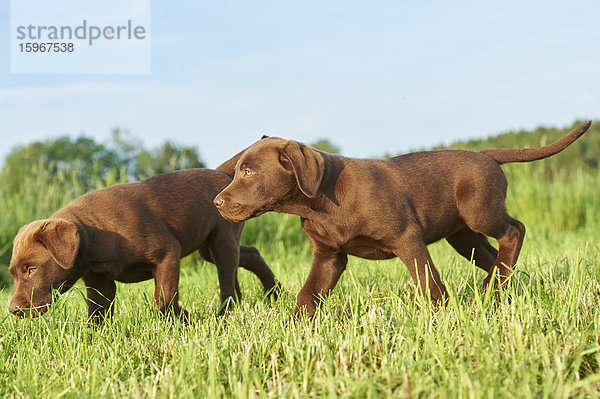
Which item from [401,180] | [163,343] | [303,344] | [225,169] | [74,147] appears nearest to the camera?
[303,344]

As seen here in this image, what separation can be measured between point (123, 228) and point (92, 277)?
673 millimetres

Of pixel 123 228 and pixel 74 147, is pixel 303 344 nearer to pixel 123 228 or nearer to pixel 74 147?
pixel 123 228

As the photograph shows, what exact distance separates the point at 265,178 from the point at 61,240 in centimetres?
175

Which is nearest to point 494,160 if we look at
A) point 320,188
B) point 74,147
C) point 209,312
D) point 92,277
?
point 320,188

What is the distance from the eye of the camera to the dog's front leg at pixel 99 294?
5301 mm

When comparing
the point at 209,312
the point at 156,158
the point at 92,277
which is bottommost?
the point at 156,158

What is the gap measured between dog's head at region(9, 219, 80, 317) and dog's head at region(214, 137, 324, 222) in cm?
137

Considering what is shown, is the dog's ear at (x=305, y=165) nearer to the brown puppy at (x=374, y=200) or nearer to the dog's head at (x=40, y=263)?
the brown puppy at (x=374, y=200)

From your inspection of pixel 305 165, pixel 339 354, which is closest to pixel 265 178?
pixel 305 165

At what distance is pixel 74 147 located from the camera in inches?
1758

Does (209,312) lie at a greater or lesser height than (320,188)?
lesser

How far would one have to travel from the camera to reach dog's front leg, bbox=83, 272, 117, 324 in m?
5.30

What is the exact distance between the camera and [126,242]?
4.96 metres

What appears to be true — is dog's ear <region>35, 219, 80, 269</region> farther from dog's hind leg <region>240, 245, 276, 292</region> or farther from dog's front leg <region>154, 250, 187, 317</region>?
dog's hind leg <region>240, 245, 276, 292</region>
